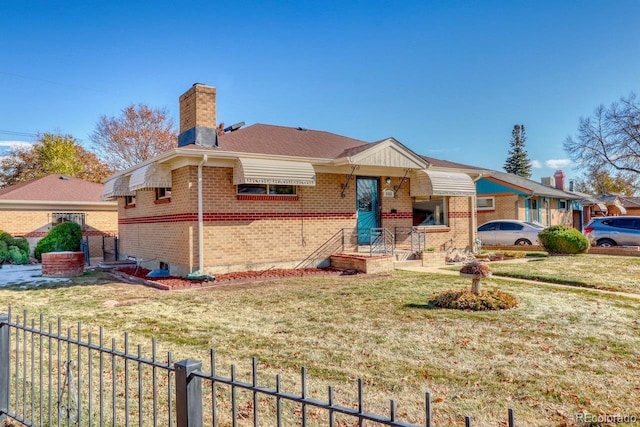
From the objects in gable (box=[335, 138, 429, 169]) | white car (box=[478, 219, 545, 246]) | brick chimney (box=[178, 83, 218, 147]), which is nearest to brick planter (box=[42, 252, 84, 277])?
brick chimney (box=[178, 83, 218, 147])

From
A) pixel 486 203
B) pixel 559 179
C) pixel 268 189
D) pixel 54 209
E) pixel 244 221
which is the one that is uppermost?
pixel 559 179

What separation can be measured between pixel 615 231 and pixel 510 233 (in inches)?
189

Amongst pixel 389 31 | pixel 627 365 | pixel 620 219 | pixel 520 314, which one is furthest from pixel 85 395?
pixel 620 219

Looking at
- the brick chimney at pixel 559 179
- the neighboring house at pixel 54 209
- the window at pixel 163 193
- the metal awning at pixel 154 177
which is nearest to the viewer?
the metal awning at pixel 154 177

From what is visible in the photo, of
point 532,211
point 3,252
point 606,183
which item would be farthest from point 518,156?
point 3,252

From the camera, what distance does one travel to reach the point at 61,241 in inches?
720

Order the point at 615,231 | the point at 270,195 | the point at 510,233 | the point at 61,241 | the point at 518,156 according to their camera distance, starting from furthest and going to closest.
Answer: the point at 518,156
the point at 510,233
the point at 615,231
the point at 61,241
the point at 270,195

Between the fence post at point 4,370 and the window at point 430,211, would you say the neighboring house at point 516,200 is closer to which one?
the window at point 430,211

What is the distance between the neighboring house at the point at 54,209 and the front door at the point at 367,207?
52.3ft

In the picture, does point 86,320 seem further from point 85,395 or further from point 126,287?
point 126,287

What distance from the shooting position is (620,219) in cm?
2156

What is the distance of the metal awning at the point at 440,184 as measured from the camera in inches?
616

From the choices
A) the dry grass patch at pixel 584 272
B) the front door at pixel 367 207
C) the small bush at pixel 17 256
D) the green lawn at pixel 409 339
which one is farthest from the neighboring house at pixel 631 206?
the small bush at pixel 17 256

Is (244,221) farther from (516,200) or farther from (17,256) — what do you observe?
(516,200)
